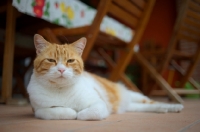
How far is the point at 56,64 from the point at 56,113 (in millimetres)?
234

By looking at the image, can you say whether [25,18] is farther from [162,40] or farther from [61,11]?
[162,40]

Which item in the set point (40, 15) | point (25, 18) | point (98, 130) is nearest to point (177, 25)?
point (40, 15)

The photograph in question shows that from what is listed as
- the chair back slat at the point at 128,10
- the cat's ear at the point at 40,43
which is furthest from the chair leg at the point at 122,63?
the cat's ear at the point at 40,43

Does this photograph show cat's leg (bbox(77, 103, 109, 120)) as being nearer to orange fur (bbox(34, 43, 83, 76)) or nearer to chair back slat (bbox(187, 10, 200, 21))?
orange fur (bbox(34, 43, 83, 76))

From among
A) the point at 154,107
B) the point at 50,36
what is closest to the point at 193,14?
the point at 154,107

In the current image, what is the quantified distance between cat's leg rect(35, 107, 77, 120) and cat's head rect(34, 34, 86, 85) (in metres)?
0.13

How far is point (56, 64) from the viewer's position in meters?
1.00

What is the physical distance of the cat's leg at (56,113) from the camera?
3.18 feet

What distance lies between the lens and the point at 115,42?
6.89ft

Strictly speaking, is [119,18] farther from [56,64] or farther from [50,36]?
[56,64]

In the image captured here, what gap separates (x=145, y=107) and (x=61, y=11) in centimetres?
100

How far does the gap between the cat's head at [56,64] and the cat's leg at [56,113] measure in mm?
131

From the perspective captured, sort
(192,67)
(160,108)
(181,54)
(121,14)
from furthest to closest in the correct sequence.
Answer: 1. (192,67)
2. (181,54)
3. (121,14)
4. (160,108)

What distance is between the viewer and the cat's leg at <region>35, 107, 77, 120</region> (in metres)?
0.97
